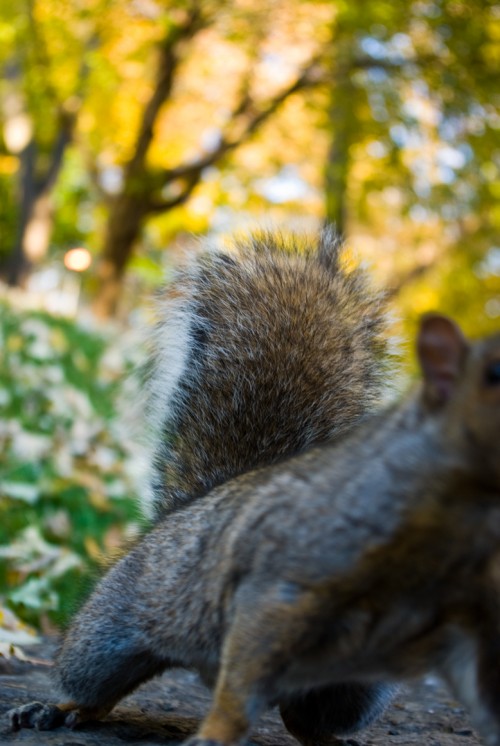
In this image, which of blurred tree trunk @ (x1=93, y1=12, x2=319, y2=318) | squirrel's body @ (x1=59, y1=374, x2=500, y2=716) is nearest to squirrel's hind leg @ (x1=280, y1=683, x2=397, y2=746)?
squirrel's body @ (x1=59, y1=374, x2=500, y2=716)

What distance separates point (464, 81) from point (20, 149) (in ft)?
24.4

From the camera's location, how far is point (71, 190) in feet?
111

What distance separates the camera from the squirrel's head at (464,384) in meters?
1.77

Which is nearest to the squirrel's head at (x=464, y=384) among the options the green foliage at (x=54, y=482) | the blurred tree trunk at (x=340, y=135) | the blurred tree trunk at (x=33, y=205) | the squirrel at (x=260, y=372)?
the squirrel at (x=260, y=372)

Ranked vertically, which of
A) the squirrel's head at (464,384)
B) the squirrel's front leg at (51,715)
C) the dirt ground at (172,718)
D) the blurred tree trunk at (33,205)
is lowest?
the dirt ground at (172,718)

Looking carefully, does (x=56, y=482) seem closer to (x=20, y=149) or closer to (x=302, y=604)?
(x=302, y=604)

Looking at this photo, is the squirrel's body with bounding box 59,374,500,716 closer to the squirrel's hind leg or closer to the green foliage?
the squirrel's hind leg

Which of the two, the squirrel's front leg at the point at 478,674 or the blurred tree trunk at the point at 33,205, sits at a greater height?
the blurred tree trunk at the point at 33,205

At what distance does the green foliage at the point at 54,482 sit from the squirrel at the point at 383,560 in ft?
3.13

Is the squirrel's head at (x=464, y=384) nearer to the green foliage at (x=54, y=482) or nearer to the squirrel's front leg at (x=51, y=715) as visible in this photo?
the squirrel's front leg at (x=51, y=715)

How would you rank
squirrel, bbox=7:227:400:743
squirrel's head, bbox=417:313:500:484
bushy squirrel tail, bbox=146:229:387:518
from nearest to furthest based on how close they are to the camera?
squirrel's head, bbox=417:313:500:484 → squirrel, bbox=7:227:400:743 → bushy squirrel tail, bbox=146:229:387:518

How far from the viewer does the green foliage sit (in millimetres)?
4035

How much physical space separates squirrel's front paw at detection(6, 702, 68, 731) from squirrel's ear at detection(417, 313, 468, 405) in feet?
3.99

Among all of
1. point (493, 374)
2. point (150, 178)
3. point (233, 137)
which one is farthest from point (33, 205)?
point (493, 374)
